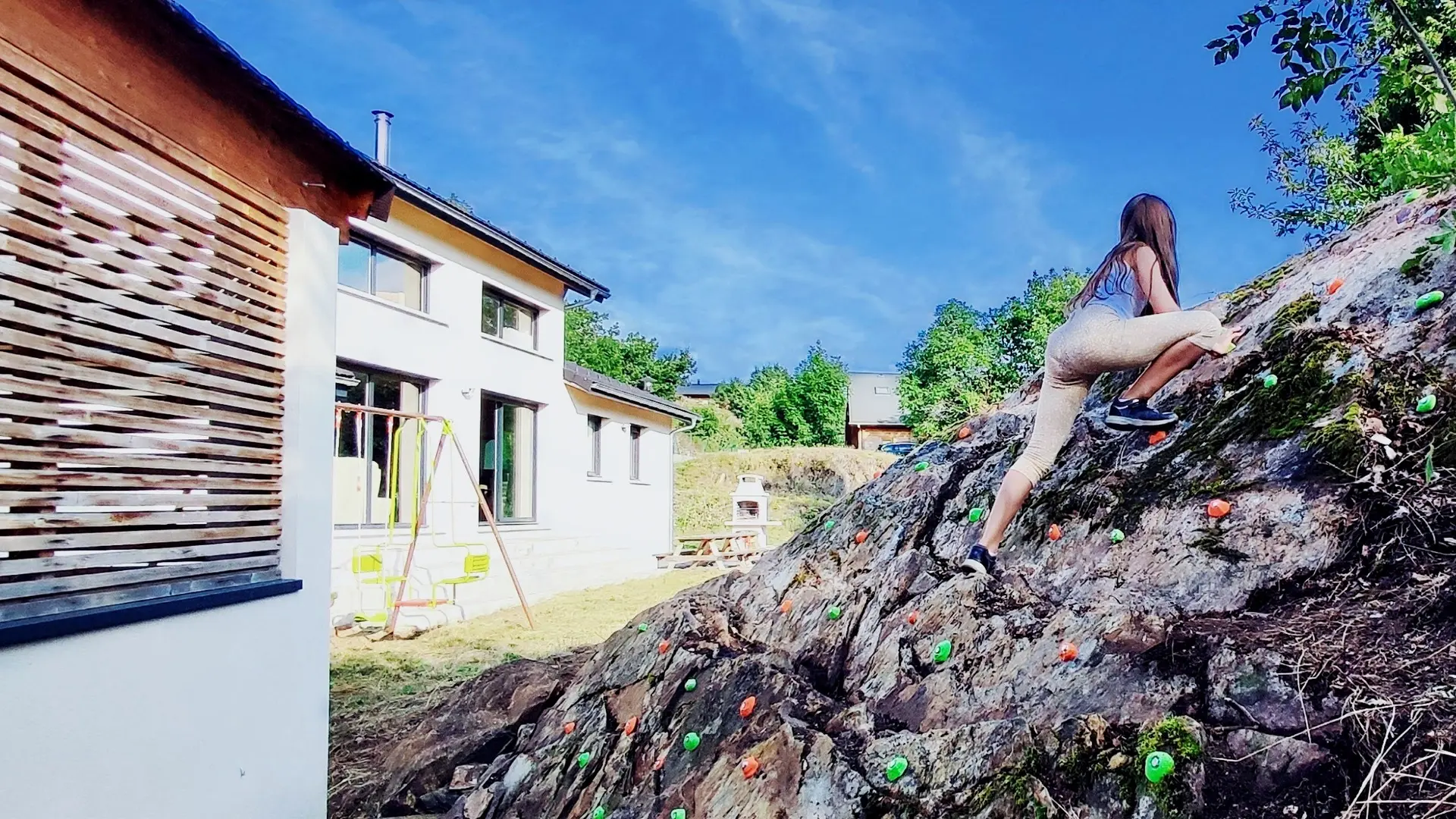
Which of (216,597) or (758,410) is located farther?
(758,410)

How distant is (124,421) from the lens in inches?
134

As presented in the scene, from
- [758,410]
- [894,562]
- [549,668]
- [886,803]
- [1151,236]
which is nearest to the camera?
[886,803]

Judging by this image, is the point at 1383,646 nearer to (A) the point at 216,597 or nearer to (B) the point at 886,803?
(B) the point at 886,803

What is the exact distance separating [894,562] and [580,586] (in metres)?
10.9

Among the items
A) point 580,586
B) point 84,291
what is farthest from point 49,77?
point 580,586

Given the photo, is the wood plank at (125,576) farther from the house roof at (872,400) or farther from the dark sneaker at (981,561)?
the house roof at (872,400)

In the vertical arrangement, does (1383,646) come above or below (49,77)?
below

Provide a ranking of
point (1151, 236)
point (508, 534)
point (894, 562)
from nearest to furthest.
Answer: point (1151, 236)
point (894, 562)
point (508, 534)

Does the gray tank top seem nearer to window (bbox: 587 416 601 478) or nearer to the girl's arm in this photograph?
the girl's arm

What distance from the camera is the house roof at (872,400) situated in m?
36.8

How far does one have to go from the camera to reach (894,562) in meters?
4.39

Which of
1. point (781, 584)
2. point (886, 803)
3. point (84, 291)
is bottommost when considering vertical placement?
point (886, 803)

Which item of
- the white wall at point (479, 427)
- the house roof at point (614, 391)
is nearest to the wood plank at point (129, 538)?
the white wall at point (479, 427)

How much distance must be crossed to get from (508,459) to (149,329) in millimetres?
9840
